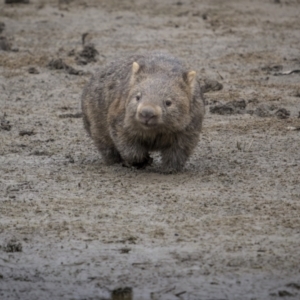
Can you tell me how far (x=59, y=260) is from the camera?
7809mm

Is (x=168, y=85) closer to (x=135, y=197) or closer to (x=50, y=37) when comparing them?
(x=135, y=197)

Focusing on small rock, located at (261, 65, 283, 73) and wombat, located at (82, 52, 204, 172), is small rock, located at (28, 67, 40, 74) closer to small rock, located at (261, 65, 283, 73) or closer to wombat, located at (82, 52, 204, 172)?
small rock, located at (261, 65, 283, 73)

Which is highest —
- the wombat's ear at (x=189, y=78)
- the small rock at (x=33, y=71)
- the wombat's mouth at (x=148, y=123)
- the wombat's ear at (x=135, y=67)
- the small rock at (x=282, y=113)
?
the wombat's ear at (x=135, y=67)

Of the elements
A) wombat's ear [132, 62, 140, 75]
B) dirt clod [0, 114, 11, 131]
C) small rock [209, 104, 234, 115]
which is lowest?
dirt clod [0, 114, 11, 131]

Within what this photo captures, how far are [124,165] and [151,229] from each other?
2084mm

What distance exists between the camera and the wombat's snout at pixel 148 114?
9.23 metres

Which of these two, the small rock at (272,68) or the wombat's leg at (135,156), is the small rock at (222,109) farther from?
the wombat's leg at (135,156)

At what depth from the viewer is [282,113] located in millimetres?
12586

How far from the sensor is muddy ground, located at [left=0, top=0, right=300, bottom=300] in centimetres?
749

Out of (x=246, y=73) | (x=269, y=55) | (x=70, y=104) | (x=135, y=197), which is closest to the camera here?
(x=135, y=197)

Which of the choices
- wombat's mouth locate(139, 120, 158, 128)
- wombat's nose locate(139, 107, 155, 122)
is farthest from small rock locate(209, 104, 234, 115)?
wombat's nose locate(139, 107, 155, 122)

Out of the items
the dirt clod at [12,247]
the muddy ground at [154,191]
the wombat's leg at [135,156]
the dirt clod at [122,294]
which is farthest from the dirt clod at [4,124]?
the dirt clod at [122,294]

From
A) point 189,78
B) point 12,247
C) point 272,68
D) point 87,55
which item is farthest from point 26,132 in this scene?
point 272,68

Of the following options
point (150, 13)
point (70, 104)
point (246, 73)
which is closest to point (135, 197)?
point (70, 104)
